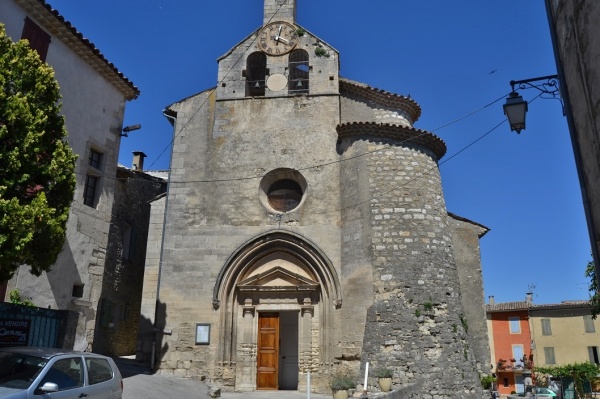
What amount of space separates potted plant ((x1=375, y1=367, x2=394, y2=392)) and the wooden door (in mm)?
3486

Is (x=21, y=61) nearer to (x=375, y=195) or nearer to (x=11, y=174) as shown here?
(x=11, y=174)

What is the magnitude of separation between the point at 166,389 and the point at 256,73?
11.4 m

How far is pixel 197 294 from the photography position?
598 inches

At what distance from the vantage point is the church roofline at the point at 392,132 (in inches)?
609

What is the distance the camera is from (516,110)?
6938mm

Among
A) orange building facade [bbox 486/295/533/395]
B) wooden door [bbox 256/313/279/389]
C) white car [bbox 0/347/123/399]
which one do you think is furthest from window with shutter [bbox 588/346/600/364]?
white car [bbox 0/347/123/399]

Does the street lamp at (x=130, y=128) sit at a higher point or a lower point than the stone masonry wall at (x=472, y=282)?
higher

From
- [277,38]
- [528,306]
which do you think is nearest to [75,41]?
[277,38]

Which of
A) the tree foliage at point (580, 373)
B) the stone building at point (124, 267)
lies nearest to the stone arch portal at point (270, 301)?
the stone building at point (124, 267)

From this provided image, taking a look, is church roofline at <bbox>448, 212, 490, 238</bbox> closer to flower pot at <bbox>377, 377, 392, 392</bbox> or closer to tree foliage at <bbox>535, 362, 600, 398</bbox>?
flower pot at <bbox>377, 377, 392, 392</bbox>

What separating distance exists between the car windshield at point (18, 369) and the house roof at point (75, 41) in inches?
328

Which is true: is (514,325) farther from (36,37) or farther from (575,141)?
(36,37)

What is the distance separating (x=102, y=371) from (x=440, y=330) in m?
9.24

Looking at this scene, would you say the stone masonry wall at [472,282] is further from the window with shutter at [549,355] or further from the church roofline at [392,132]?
the window with shutter at [549,355]
